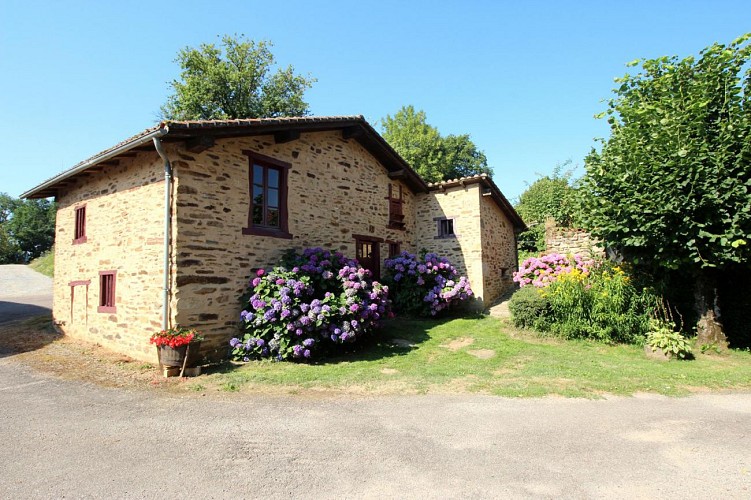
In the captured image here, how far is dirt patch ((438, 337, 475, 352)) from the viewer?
905cm

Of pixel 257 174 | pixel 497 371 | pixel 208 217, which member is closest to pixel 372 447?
pixel 497 371

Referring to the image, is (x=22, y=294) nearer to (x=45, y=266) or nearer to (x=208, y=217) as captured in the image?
(x=45, y=266)

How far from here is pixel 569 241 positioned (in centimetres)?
1238

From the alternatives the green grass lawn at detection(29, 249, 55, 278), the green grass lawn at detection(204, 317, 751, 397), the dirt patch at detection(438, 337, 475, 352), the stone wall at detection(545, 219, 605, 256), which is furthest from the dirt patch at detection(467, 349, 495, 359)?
the green grass lawn at detection(29, 249, 55, 278)

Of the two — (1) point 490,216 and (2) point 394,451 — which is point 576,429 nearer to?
(2) point 394,451

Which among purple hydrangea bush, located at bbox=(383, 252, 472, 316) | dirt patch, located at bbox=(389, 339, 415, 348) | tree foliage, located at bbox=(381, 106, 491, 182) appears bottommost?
dirt patch, located at bbox=(389, 339, 415, 348)

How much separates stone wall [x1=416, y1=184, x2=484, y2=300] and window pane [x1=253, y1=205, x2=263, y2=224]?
24.5 ft

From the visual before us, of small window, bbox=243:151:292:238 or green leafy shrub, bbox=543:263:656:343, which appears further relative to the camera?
green leafy shrub, bbox=543:263:656:343

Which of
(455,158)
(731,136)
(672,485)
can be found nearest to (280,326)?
(672,485)

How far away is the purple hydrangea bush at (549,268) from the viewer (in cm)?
1104

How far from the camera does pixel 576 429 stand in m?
4.32

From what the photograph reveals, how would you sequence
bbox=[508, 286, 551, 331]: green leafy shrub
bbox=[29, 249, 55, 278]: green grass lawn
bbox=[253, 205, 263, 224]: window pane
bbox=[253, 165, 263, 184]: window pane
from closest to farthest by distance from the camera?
1. bbox=[253, 205, 263, 224]: window pane
2. bbox=[253, 165, 263, 184]: window pane
3. bbox=[508, 286, 551, 331]: green leafy shrub
4. bbox=[29, 249, 55, 278]: green grass lawn

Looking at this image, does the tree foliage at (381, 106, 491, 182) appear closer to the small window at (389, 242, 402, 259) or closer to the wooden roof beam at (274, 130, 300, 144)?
the small window at (389, 242, 402, 259)

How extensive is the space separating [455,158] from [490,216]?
64.0ft
